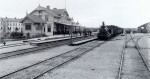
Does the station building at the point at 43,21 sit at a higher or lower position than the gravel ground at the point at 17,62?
higher

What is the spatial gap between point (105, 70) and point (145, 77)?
209 centimetres

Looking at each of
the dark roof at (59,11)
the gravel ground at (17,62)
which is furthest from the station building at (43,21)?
the gravel ground at (17,62)

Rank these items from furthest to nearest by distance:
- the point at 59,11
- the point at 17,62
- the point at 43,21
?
the point at 59,11, the point at 43,21, the point at 17,62

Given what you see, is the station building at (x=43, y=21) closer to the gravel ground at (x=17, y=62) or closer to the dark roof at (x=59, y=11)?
the dark roof at (x=59, y=11)

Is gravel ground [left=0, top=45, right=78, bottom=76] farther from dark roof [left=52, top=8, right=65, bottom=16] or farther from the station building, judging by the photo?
dark roof [left=52, top=8, right=65, bottom=16]

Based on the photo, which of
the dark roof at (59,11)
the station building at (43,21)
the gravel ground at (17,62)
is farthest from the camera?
the dark roof at (59,11)

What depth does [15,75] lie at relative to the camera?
8.74m

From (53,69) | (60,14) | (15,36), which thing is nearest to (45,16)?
(60,14)

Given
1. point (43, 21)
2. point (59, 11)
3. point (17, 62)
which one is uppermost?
point (59, 11)

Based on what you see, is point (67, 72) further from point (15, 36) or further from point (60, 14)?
point (60, 14)

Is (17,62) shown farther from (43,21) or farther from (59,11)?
(59,11)

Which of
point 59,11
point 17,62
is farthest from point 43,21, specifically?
point 17,62

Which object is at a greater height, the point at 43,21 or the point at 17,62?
the point at 43,21

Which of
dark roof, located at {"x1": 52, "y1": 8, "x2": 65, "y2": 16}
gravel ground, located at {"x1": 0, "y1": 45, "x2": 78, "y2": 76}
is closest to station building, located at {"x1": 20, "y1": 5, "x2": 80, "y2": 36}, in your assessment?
dark roof, located at {"x1": 52, "y1": 8, "x2": 65, "y2": 16}
